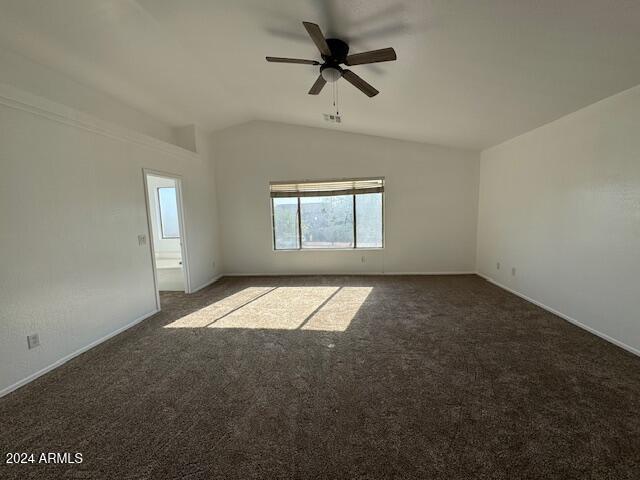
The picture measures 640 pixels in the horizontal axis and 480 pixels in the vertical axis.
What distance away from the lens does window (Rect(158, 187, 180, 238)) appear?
19.6ft

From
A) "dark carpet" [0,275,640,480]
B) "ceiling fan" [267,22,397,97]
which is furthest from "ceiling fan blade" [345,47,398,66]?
"dark carpet" [0,275,640,480]

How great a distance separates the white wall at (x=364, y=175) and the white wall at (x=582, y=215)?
99 cm

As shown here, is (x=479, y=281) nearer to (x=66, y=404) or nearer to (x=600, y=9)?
(x=600, y=9)

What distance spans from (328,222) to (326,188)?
0.70 m

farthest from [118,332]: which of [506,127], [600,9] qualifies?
[506,127]

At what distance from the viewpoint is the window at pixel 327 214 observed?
5.50m

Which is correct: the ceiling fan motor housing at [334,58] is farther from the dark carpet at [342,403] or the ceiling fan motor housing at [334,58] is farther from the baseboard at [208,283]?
the baseboard at [208,283]

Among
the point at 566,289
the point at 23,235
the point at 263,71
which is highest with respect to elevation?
the point at 263,71

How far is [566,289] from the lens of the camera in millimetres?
3209

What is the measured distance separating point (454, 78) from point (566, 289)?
9.03 ft

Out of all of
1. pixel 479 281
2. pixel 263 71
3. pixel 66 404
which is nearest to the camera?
pixel 66 404

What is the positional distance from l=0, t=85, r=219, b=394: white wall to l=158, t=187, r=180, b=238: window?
7.63 feet

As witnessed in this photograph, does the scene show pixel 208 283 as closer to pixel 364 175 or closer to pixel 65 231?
pixel 65 231

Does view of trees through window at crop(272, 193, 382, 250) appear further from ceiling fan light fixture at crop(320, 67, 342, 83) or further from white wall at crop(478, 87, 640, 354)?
ceiling fan light fixture at crop(320, 67, 342, 83)
